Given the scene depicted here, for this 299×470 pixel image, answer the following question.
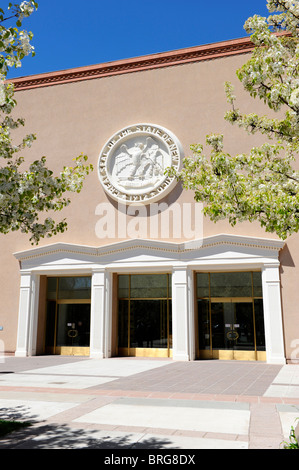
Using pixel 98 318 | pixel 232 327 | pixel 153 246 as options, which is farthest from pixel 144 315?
pixel 232 327

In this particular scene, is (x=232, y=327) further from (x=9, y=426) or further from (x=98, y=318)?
(x=9, y=426)

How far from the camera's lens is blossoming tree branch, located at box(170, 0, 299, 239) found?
6629 mm

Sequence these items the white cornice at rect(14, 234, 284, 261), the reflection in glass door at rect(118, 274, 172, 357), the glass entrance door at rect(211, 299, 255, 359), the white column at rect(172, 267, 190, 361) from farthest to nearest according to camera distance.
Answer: the reflection in glass door at rect(118, 274, 172, 357) → the glass entrance door at rect(211, 299, 255, 359) → the white column at rect(172, 267, 190, 361) → the white cornice at rect(14, 234, 284, 261)

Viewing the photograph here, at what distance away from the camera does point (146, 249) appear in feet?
60.4

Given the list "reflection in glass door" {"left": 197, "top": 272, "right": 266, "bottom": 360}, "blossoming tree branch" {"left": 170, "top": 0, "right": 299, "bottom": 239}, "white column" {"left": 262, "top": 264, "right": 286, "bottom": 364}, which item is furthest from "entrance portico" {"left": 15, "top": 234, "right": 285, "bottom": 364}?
"blossoming tree branch" {"left": 170, "top": 0, "right": 299, "bottom": 239}

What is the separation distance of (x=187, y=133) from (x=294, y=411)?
14335mm

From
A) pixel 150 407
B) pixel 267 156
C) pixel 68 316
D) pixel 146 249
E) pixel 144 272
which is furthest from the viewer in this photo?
pixel 68 316

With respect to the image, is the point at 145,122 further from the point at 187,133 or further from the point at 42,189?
the point at 42,189

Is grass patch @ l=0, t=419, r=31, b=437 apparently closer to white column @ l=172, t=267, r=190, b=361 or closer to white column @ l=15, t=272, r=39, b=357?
white column @ l=172, t=267, r=190, b=361

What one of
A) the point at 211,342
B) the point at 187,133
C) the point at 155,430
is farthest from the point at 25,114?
the point at 155,430

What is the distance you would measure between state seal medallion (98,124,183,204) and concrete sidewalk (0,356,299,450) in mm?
8430

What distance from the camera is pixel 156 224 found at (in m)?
18.8
